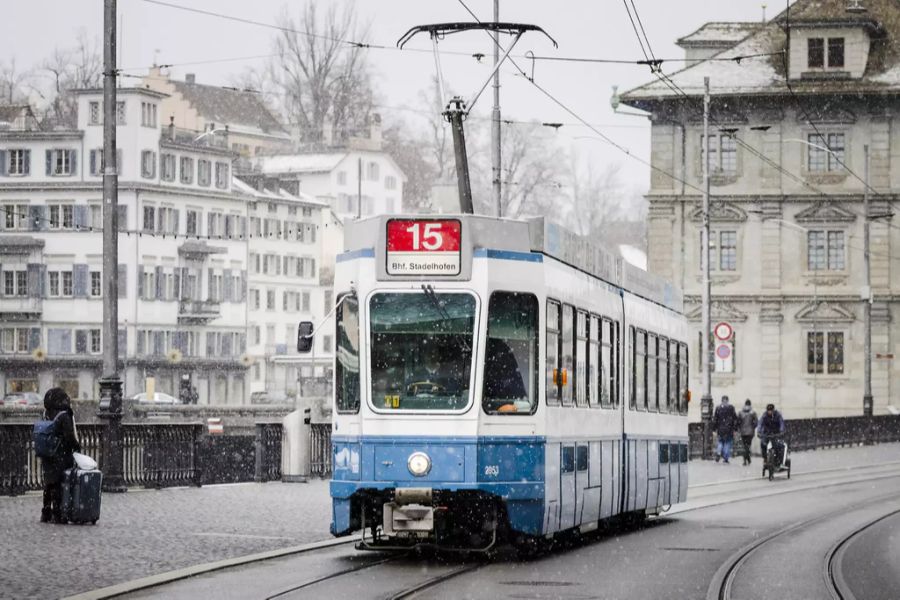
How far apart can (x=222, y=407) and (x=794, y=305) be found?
27193 millimetres

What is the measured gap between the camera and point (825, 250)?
72.6 meters

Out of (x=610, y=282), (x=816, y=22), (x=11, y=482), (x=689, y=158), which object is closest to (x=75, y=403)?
(x=689, y=158)

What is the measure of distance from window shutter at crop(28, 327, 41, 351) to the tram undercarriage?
268ft

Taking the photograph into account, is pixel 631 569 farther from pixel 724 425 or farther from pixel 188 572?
pixel 724 425

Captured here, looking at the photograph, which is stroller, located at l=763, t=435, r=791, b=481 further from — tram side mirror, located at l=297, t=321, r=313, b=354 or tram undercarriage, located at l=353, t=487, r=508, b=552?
tram side mirror, located at l=297, t=321, r=313, b=354

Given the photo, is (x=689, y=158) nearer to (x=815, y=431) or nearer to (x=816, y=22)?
(x=816, y=22)

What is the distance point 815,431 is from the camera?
56.3 meters

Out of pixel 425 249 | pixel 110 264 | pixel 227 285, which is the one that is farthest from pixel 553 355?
pixel 227 285

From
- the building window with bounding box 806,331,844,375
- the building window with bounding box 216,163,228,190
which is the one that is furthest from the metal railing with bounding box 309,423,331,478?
the building window with bounding box 216,163,228,190

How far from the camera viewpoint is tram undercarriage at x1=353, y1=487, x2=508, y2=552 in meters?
17.2

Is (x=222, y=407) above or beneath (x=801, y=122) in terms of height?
beneath

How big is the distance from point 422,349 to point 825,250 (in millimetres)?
56876

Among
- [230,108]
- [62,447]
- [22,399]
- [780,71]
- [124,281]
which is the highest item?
[230,108]

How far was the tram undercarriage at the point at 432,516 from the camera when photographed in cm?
1723
